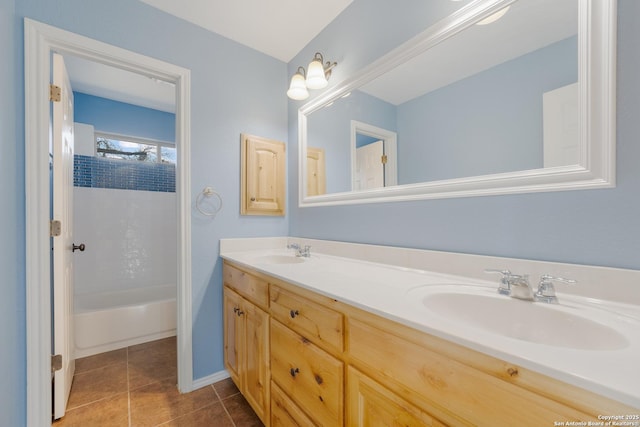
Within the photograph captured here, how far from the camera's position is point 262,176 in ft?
6.59

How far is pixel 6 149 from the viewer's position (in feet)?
3.70

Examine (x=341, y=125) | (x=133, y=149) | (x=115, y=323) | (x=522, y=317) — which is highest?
(x=133, y=149)

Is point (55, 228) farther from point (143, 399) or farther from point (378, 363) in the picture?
point (378, 363)

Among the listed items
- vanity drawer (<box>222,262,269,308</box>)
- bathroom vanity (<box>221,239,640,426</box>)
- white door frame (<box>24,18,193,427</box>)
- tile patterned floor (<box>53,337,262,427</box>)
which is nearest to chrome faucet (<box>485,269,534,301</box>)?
bathroom vanity (<box>221,239,640,426</box>)

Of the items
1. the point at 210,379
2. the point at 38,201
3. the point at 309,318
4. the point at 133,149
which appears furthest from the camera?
the point at 133,149

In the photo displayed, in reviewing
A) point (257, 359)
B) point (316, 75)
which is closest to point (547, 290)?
point (257, 359)

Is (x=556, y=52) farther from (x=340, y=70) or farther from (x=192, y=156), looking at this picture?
(x=192, y=156)

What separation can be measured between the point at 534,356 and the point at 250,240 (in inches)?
68.7

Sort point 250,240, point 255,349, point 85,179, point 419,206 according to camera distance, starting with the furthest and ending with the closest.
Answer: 1. point 85,179
2. point 250,240
3. point 255,349
4. point 419,206

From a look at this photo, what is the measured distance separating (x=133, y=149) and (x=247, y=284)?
2736 mm

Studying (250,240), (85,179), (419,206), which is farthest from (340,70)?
(85,179)

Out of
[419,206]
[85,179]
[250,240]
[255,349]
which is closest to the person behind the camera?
[419,206]

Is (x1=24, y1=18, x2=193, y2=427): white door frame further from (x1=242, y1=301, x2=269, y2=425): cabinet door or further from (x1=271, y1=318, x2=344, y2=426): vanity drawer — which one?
(x1=271, y1=318, x2=344, y2=426): vanity drawer

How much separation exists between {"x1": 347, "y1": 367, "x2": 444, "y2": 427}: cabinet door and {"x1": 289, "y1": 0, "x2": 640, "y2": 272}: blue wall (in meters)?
0.64
